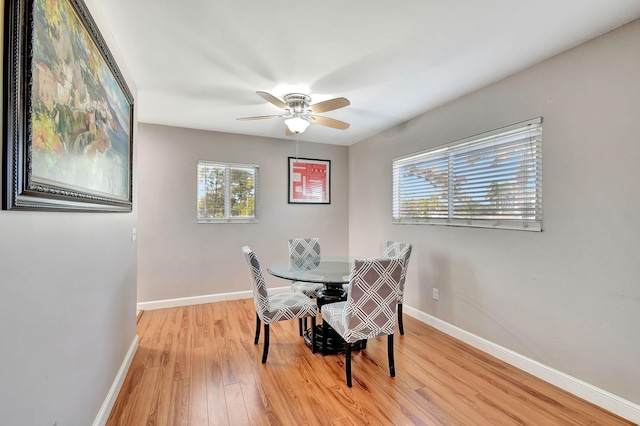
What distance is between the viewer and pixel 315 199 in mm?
4676

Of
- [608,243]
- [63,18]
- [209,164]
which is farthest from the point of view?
[209,164]

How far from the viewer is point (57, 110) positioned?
1.11 meters

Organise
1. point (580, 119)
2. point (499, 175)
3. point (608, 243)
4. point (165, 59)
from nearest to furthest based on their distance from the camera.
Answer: point (608, 243) → point (580, 119) → point (165, 59) → point (499, 175)

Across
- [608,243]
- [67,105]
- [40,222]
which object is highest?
[67,105]

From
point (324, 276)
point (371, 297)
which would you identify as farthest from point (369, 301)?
point (324, 276)

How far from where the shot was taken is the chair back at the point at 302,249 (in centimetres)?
343

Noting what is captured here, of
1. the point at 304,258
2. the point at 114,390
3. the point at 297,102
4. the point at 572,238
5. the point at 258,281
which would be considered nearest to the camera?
the point at 114,390

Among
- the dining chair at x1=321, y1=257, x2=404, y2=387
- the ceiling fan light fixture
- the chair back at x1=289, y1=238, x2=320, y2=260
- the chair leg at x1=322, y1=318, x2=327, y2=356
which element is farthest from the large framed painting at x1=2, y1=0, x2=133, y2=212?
the chair back at x1=289, y1=238, x2=320, y2=260

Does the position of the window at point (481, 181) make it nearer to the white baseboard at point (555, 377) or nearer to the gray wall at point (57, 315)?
the white baseboard at point (555, 377)

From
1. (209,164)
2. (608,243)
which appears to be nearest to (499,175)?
(608,243)

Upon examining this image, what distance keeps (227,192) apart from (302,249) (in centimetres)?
147

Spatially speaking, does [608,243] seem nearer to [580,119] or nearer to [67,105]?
[580,119]

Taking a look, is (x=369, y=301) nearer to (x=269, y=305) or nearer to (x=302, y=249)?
(x=269, y=305)

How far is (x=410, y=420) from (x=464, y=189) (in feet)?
6.78
